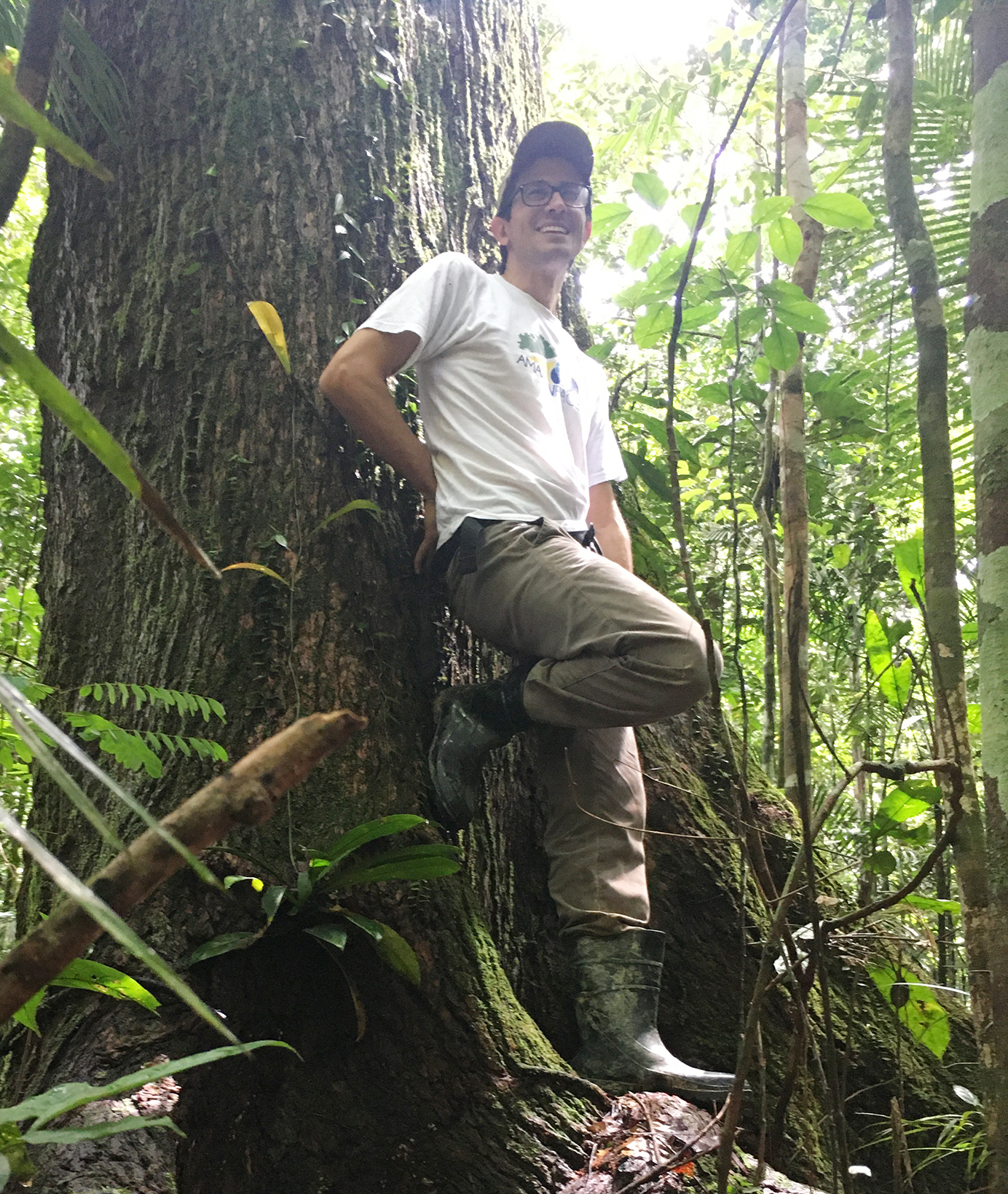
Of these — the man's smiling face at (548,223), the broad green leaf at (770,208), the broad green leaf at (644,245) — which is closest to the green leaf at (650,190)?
the broad green leaf at (644,245)

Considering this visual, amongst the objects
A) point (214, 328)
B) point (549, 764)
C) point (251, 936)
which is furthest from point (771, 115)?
point (251, 936)

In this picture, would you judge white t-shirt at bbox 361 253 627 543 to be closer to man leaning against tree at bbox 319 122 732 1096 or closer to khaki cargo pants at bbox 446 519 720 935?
man leaning against tree at bbox 319 122 732 1096

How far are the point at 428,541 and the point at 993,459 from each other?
141cm

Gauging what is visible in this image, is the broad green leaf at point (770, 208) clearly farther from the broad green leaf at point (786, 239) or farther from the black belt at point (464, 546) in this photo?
the black belt at point (464, 546)

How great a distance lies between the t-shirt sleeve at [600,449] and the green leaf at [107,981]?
2.07 meters

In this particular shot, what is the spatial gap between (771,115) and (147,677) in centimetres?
474

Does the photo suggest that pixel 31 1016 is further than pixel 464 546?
No

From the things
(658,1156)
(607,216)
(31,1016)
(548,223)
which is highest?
(548,223)

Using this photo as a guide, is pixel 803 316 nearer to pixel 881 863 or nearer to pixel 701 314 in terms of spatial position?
pixel 701 314

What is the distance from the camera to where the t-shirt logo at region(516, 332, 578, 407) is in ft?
8.91

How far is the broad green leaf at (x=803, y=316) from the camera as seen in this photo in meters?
2.43

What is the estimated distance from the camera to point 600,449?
3.17 metres

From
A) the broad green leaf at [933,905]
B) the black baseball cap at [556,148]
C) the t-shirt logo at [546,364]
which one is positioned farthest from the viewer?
the black baseball cap at [556,148]

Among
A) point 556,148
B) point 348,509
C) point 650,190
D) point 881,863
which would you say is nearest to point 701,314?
point 650,190
